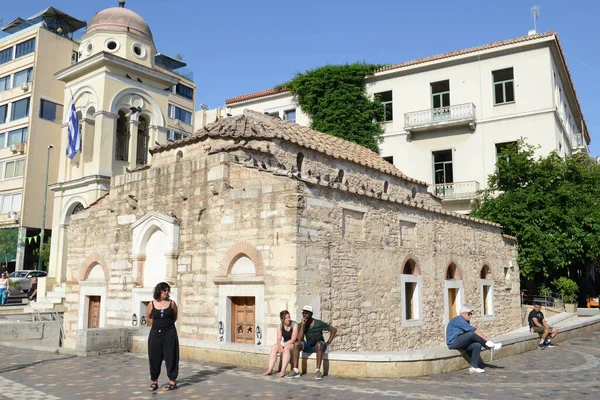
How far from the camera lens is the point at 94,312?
16.0 meters

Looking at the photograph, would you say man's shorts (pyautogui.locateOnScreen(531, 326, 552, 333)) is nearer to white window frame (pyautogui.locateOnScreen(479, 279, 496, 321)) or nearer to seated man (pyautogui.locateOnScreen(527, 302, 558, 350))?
seated man (pyautogui.locateOnScreen(527, 302, 558, 350))

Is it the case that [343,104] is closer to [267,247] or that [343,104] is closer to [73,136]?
[73,136]

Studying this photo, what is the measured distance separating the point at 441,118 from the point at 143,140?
15457 millimetres

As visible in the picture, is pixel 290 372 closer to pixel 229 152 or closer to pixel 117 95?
pixel 229 152

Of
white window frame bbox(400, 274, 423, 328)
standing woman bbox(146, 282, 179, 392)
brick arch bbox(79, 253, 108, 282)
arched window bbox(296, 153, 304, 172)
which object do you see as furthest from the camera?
arched window bbox(296, 153, 304, 172)

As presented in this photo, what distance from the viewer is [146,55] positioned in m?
29.2

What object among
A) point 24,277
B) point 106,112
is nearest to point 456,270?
point 106,112

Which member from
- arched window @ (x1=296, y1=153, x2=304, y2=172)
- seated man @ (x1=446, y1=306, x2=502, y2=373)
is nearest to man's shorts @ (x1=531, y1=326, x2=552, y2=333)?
seated man @ (x1=446, y1=306, x2=502, y2=373)

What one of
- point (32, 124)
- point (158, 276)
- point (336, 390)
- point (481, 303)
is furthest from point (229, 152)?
point (32, 124)

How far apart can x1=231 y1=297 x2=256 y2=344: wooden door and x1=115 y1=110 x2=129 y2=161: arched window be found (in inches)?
704

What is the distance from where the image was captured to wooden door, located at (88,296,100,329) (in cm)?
1585

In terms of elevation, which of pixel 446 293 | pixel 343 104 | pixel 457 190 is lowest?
pixel 446 293

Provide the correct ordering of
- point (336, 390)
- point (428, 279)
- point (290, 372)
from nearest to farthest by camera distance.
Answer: point (336, 390)
point (290, 372)
point (428, 279)

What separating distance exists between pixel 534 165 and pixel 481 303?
657 cm
